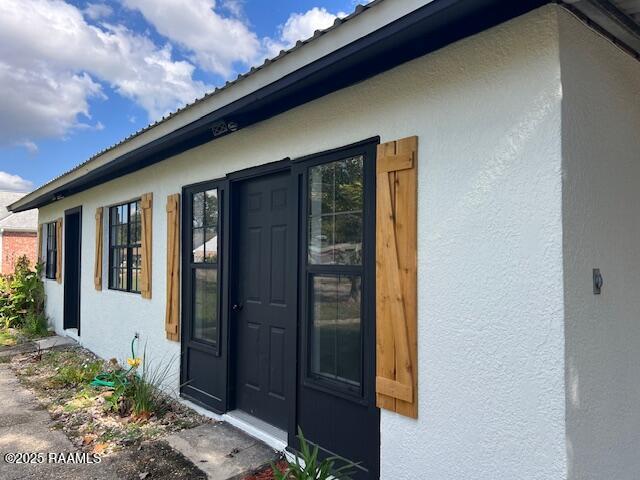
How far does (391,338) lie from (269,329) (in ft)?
4.77

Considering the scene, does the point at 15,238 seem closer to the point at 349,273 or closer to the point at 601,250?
the point at 349,273

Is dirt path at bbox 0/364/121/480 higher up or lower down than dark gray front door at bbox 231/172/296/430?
lower down

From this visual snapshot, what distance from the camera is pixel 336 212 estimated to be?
3.05 metres

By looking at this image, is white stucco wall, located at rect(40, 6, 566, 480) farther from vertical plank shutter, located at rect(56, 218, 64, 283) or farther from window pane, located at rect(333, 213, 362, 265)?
vertical plank shutter, located at rect(56, 218, 64, 283)

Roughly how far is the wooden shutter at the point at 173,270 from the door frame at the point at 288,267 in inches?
38.1

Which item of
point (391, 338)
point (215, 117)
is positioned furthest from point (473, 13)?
point (215, 117)

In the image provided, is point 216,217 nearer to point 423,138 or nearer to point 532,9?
point 423,138

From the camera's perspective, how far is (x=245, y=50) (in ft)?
33.2

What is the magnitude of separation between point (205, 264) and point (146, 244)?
1.34 m

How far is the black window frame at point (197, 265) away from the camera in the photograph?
164 inches

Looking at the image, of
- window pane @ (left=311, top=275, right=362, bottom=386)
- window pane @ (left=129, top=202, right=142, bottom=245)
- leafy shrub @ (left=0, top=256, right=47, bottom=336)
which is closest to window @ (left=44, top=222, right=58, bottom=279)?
leafy shrub @ (left=0, top=256, right=47, bottom=336)

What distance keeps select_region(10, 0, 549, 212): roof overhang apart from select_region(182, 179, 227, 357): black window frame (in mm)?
487

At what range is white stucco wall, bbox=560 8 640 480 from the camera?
1940 mm

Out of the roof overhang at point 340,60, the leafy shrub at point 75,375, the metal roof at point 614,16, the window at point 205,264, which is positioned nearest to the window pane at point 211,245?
the window at point 205,264
